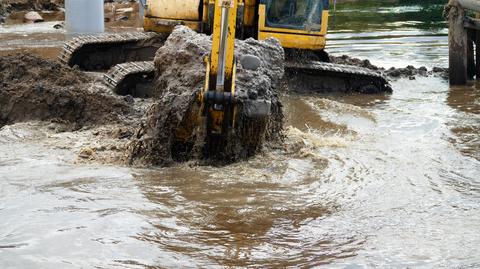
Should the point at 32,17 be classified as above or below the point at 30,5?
below

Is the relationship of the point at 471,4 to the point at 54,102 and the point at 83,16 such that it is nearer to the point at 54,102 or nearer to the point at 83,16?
the point at 54,102

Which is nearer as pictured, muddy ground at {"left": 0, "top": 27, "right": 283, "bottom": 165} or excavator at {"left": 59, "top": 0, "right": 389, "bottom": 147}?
muddy ground at {"left": 0, "top": 27, "right": 283, "bottom": 165}

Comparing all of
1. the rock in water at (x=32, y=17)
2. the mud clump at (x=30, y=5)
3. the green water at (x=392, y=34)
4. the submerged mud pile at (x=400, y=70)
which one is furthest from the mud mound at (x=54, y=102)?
the mud clump at (x=30, y=5)

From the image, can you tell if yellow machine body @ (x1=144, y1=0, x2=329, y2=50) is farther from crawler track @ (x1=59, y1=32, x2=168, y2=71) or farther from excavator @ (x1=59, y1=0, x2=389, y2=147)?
crawler track @ (x1=59, y1=32, x2=168, y2=71)

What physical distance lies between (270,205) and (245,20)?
5.91m

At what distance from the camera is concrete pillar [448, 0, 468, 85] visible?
12633mm

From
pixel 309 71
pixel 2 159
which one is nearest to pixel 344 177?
pixel 2 159

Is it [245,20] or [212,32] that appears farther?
[245,20]

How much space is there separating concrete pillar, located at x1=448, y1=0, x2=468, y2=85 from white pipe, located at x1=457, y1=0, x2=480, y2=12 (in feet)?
0.55

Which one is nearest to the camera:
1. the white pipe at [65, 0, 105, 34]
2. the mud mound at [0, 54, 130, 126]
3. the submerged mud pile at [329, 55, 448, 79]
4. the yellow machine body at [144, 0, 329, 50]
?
the mud mound at [0, 54, 130, 126]

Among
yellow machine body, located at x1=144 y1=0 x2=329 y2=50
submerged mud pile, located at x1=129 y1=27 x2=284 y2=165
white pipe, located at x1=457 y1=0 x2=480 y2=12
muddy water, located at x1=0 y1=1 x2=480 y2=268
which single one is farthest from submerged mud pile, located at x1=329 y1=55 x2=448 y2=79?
submerged mud pile, located at x1=129 y1=27 x2=284 y2=165

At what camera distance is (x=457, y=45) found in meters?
12.8

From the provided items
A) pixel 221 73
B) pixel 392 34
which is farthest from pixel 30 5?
pixel 221 73

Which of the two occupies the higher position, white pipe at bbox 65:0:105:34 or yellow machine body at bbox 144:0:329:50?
yellow machine body at bbox 144:0:329:50
